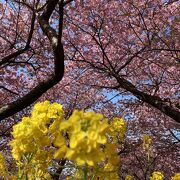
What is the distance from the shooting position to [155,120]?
13.2 m

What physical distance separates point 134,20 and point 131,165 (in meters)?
8.25

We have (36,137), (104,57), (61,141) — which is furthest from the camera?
(104,57)

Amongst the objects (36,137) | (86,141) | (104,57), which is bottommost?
(86,141)

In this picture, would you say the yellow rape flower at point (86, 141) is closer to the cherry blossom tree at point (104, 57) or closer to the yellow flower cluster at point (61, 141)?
the yellow flower cluster at point (61, 141)

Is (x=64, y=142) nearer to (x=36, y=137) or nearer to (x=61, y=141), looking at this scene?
(x=61, y=141)

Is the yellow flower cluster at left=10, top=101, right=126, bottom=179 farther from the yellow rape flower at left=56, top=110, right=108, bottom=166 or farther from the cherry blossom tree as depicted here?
the cherry blossom tree

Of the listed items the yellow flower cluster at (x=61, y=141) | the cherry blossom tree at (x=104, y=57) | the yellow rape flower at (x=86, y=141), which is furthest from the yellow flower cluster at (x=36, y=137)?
the cherry blossom tree at (x=104, y=57)

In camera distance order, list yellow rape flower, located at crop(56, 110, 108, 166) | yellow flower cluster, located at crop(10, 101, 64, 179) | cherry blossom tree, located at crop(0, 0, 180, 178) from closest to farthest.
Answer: yellow rape flower, located at crop(56, 110, 108, 166) < yellow flower cluster, located at crop(10, 101, 64, 179) < cherry blossom tree, located at crop(0, 0, 180, 178)

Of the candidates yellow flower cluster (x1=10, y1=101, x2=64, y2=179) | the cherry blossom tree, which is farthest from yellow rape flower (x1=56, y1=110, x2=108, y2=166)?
the cherry blossom tree

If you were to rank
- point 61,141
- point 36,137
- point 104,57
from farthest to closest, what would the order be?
point 104,57 < point 36,137 < point 61,141

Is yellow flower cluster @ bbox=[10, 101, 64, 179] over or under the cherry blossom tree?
under

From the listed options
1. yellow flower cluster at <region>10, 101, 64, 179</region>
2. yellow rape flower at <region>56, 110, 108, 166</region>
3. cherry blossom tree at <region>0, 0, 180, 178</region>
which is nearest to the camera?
yellow rape flower at <region>56, 110, 108, 166</region>

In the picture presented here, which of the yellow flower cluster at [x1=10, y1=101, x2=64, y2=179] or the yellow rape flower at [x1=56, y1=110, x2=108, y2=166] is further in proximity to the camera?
the yellow flower cluster at [x1=10, y1=101, x2=64, y2=179]

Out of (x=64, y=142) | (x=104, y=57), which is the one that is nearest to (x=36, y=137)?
(x=64, y=142)
